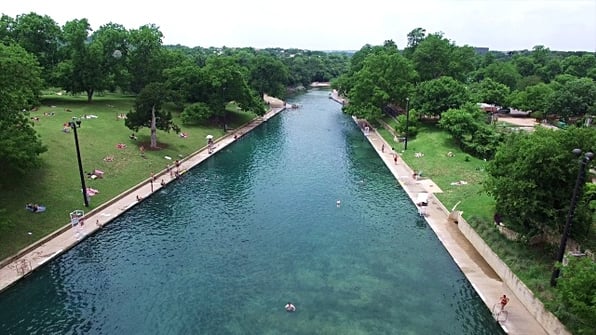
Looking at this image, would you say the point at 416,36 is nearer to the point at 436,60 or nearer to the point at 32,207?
the point at 436,60

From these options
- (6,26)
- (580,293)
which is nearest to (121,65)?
(6,26)

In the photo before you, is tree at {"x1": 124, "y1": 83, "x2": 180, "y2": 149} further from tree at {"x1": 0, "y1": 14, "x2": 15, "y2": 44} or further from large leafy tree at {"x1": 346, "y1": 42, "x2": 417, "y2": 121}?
large leafy tree at {"x1": 346, "y1": 42, "x2": 417, "y2": 121}

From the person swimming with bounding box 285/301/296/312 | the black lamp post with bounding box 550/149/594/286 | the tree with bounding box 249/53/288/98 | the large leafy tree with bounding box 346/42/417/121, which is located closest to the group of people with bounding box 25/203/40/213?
the person swimming with bounding box 285/301/296/312

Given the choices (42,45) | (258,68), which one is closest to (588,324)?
(42,45)

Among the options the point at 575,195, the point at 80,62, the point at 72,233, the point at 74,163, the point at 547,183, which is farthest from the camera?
the point at 80,62

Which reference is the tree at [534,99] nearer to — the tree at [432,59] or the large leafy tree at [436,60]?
the large leafy tree at [436,60]

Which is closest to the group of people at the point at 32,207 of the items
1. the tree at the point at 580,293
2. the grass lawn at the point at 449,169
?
the grass lawn at the point at 449,169

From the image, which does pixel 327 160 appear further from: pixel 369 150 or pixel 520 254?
pixel 520 254
